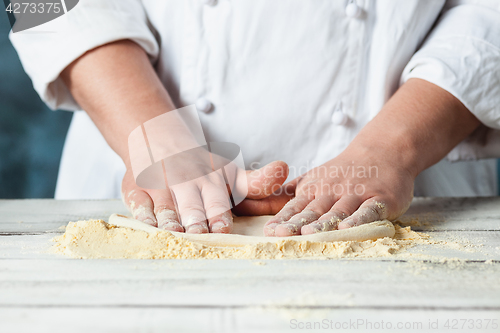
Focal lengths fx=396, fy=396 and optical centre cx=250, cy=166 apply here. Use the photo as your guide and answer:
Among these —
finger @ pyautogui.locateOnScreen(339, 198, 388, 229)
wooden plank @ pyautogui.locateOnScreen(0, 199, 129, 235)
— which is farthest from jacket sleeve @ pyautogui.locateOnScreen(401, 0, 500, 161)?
wooden plank @ pyautogui.locateOnScreen(0, 199, 129, 235)

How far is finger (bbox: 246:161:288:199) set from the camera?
63 centimetres

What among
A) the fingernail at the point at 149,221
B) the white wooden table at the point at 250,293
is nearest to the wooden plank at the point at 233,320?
the white wooden table at the point at 250,293

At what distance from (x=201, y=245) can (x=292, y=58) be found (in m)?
0.48

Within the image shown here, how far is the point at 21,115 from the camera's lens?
1.64 meters

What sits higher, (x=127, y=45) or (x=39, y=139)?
(x=127, y=45)

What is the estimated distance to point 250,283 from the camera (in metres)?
0.40

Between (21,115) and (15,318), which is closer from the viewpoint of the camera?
(15,318)

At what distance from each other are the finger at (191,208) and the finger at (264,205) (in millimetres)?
86

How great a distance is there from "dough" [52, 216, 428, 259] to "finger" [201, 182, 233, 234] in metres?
0.04

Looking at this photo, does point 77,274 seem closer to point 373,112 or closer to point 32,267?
point 32,267

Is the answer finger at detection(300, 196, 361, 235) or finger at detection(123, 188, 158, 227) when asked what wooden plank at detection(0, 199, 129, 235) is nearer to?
finger at detection(123, 188, 158, 227)

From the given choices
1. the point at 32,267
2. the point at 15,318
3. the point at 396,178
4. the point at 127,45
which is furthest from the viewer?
the point at 127,45

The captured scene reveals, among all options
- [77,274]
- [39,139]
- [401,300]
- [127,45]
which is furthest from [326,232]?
[39,139]

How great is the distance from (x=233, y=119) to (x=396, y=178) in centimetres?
36
